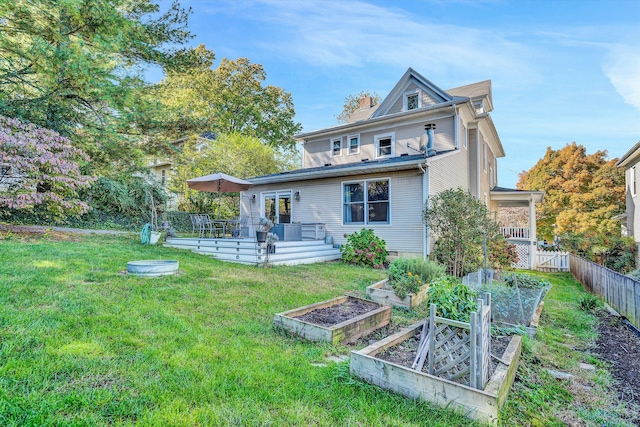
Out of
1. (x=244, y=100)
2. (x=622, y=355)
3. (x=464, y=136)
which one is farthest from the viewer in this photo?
(x=244, y=100)

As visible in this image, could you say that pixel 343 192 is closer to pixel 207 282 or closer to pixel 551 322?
pixel 207 282

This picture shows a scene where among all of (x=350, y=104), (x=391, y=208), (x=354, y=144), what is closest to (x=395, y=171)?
(x=391, y=208)

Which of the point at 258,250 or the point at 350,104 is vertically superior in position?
the point at 350,104

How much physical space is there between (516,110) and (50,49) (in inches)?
814

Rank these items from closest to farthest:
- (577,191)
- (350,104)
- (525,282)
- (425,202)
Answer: (525,282) < (425,202) < (577,191) < (350,104)

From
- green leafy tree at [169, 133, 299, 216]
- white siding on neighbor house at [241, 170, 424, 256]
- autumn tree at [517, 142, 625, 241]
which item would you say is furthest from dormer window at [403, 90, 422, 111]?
autumn tree at [517, 142, 625, 241]

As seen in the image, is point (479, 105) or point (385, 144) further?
point (479, 105)

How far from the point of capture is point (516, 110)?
17.6 metres

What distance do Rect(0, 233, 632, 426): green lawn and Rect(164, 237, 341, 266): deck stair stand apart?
3.38 meters

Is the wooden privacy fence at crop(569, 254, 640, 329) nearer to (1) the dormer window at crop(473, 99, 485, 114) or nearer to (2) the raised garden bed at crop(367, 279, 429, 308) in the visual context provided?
(2) the raised garden bed at crop(367, 279, 429, 308)

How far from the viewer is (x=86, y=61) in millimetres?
8750

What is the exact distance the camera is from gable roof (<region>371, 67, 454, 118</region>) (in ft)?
42.3

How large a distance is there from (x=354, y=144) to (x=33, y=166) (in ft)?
36.2

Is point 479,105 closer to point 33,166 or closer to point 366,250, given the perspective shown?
point 366,250
